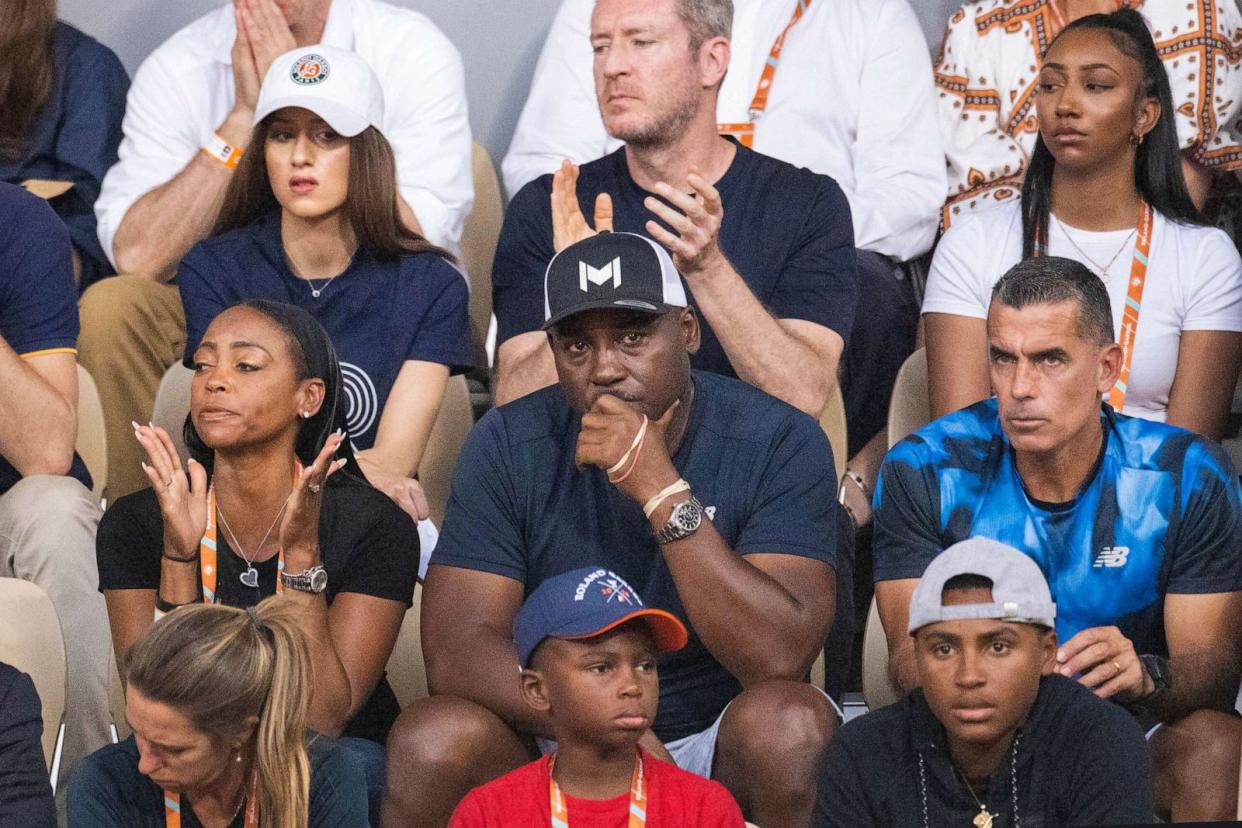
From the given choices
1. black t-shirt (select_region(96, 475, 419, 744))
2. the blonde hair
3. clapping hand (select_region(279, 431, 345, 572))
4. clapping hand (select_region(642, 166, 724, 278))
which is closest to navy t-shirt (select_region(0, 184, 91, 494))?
black t-shirt (select_region(96, 475, 419, 744))

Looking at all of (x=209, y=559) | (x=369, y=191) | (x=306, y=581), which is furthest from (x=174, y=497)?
(x=369, y=191)

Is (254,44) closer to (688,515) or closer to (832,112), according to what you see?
(832,112)

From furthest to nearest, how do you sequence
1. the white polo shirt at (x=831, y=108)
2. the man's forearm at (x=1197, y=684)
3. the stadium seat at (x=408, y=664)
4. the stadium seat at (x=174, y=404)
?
1. the white polo shirt at (x=831, y=108)
2. the stadium seat at (x=174, y=404)
3. the stadium seat at (x=408, y=664)
4. the man's forearm at (x=1197, y=684)

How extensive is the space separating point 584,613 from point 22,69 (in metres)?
2.41

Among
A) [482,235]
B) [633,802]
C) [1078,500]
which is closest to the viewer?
[633,802]

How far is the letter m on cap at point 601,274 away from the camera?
10.3 ft

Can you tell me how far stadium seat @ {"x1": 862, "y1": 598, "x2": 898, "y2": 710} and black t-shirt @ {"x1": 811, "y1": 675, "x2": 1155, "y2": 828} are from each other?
55 centimetres

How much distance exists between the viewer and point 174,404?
12.7ft

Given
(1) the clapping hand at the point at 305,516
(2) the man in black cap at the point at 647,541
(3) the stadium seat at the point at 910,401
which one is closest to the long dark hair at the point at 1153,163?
(3) the stadium seat at the point at 910,401

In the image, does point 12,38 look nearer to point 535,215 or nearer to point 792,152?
point 535,215

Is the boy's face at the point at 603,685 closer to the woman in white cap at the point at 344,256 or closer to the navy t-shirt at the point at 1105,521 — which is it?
the navy t-shirt at the point at 1105,521

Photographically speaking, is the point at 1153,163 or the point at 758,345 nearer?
the point at 758,345

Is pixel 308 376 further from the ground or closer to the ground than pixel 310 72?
closer to the ground

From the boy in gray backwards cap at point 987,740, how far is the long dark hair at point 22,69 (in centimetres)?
258
